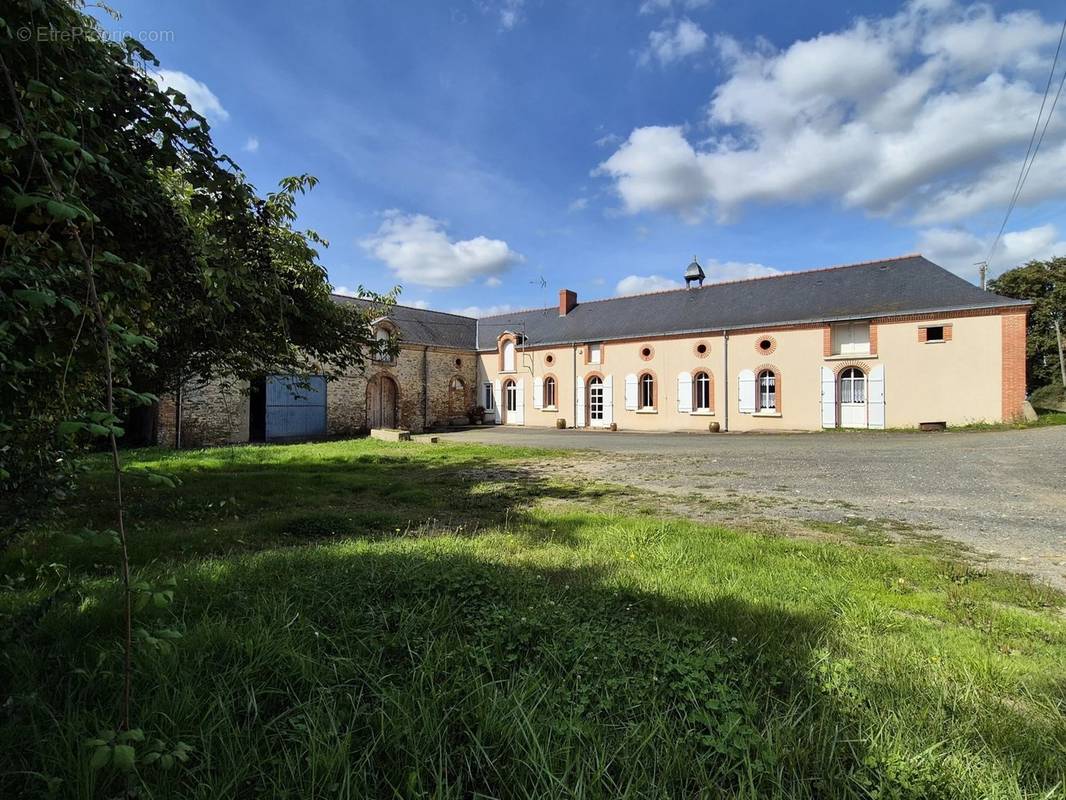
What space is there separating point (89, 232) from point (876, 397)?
22.7m

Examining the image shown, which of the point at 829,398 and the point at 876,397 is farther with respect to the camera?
the point at 829,398

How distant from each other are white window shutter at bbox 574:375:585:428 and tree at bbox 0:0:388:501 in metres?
21.6

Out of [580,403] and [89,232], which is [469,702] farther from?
[580,403]

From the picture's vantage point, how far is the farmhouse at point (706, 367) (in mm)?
18031

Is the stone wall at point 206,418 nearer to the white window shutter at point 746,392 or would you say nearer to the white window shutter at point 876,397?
the white window shutter at point 746,392

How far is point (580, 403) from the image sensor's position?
2662 cm

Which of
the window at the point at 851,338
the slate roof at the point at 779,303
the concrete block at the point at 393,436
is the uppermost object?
the slate roof at the point at 779,303

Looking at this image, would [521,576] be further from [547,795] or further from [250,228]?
[250,228]

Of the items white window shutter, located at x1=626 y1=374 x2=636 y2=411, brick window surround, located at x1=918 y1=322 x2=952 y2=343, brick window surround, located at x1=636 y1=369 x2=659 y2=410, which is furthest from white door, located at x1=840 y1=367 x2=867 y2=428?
white window shutter, located at x1=626 y1=374 x2=636 y2=411

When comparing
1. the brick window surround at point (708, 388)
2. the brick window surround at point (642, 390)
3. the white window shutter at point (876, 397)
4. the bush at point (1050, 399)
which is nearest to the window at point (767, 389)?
the brick window surround at point (708, 388)

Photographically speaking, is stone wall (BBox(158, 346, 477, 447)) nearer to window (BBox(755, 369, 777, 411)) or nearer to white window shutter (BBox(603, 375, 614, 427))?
white window shutter (BBox(603, 375, 614, 427))

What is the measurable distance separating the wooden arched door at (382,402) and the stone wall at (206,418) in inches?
234

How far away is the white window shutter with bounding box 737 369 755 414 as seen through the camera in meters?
21.5

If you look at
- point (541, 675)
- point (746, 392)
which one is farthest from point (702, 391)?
point (541, 675)
